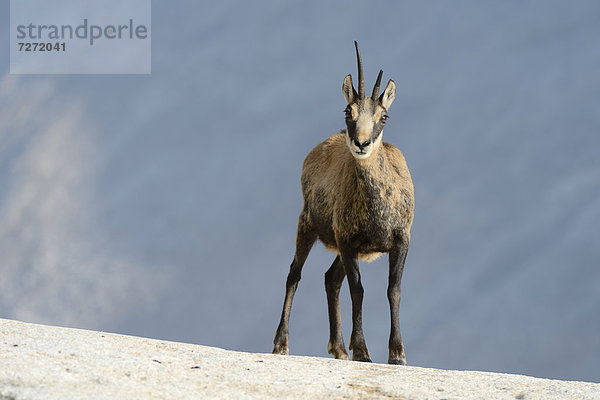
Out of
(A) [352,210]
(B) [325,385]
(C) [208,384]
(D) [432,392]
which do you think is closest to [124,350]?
(C) [208,384]

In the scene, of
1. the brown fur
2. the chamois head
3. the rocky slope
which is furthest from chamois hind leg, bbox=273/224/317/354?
the rocky slope

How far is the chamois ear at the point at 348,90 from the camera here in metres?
10.3

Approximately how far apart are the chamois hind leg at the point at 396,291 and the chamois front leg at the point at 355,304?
36 cm

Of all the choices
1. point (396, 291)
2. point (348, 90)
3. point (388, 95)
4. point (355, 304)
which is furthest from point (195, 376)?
point (388, 95)

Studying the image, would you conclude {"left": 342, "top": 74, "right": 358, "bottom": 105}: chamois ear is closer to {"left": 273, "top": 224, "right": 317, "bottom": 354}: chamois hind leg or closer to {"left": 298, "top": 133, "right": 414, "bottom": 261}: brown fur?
{"left": 298, "top": 133, "right": 414, "bottom": 261}: brown fur

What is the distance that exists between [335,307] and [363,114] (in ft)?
10.6

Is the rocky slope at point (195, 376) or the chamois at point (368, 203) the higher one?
the chamois at point (368, 203)

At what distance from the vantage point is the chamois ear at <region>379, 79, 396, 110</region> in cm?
1039

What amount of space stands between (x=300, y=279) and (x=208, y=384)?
18.2 ft

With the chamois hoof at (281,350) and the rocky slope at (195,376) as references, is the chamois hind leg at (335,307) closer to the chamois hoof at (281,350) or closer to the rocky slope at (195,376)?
the chamois hoof at (281,350)

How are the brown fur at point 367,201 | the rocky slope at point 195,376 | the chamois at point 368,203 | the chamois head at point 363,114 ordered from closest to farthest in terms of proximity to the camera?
the rocky slope at point 195,376, the chamois head at point 363,114, the chamois at point 368,203, the brown fur at point 367,201

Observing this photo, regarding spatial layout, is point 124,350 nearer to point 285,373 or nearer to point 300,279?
point 285,373

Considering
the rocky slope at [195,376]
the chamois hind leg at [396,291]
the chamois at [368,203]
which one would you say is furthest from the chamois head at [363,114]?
the rocky slope at [195,376]

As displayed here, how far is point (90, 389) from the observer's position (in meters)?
5.90
